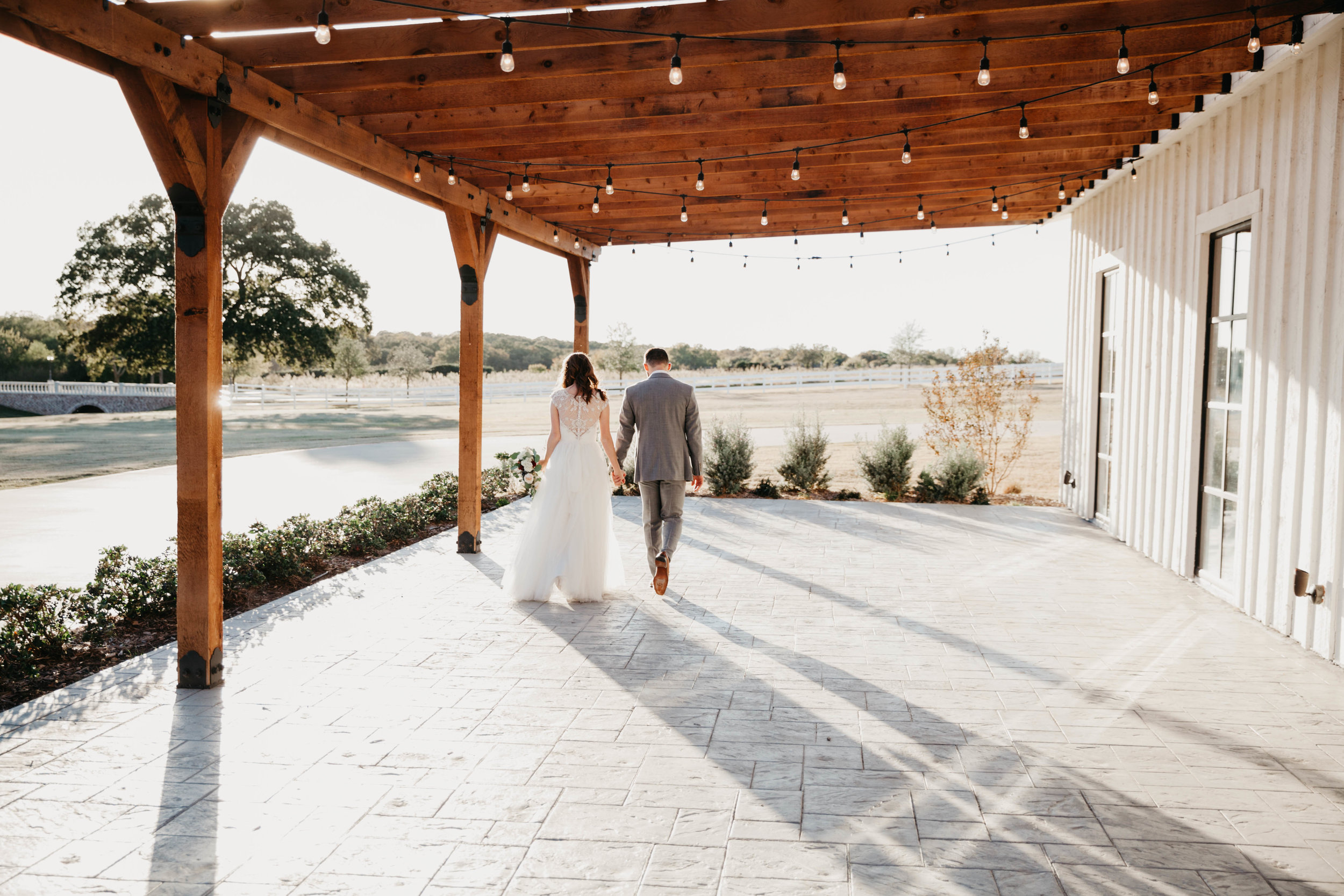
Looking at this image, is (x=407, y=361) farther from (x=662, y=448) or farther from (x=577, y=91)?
(x=577, y=91)

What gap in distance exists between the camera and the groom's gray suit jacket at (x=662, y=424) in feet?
18.4

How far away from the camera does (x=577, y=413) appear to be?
5.58 m

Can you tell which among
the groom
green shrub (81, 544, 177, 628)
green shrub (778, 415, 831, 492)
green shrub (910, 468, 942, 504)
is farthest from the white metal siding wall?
green shrub (81, 544, 177, 628)

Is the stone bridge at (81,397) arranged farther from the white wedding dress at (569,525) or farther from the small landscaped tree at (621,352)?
the white wedding dress at (569,525)

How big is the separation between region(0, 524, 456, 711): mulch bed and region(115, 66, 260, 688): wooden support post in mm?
561

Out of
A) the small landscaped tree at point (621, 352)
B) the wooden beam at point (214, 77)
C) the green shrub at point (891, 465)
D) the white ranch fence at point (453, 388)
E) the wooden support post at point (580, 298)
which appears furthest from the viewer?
the small landscaped tree at point (621, 352)

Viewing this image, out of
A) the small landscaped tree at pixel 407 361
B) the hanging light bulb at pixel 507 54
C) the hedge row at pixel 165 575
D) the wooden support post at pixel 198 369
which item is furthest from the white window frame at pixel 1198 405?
the small landscaped tree at pixel 407 361

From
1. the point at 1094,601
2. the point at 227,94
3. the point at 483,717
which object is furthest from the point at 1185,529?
the point at 227,94

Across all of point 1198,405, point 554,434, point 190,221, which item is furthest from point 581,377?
point 1198,405

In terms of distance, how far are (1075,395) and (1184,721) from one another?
6095 millimetres

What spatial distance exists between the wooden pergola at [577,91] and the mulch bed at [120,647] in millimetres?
604

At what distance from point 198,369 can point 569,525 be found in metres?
2.34

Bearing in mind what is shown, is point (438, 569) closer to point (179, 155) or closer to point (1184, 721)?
point (179, 155)

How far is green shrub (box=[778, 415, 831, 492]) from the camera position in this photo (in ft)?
A: 35.1
